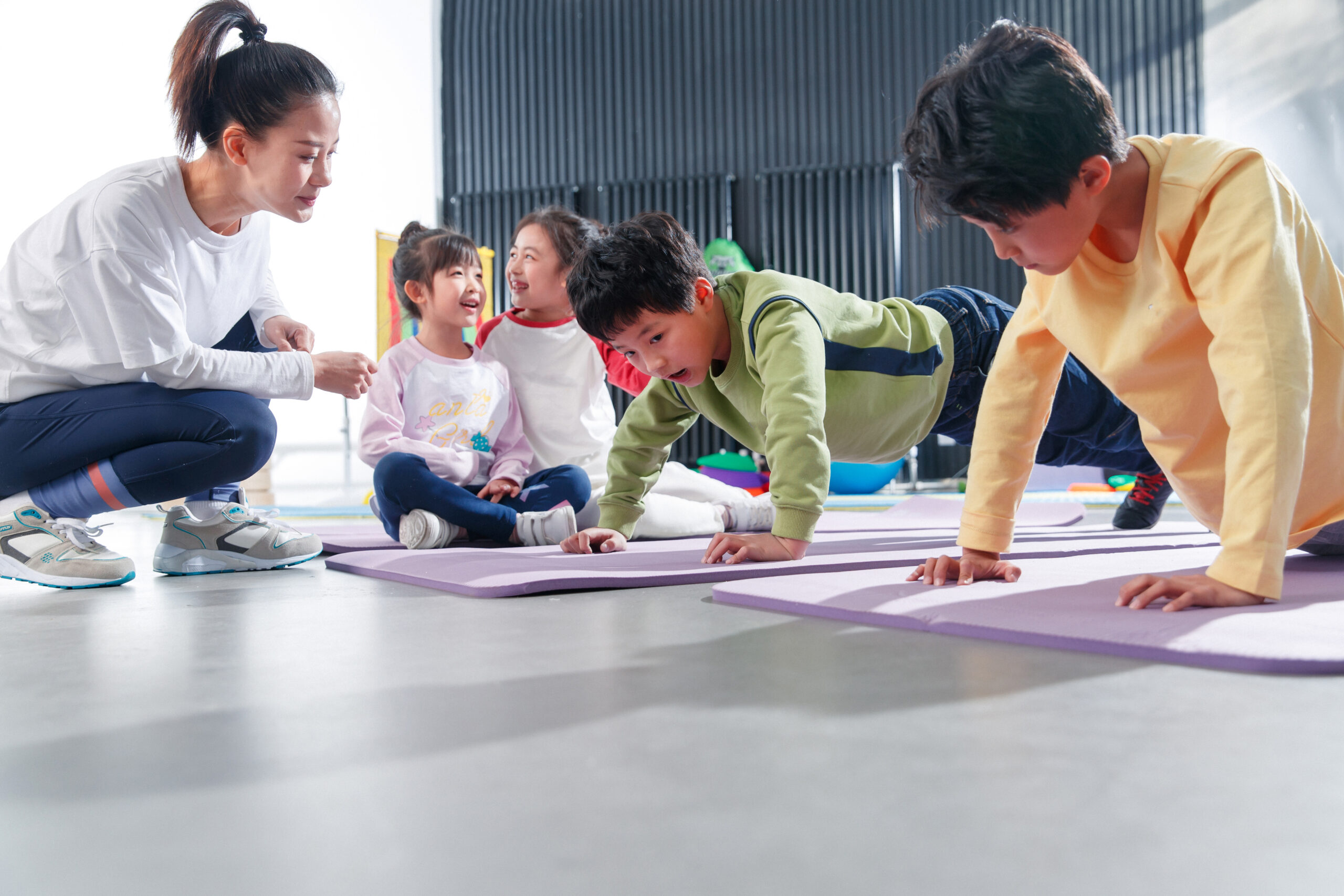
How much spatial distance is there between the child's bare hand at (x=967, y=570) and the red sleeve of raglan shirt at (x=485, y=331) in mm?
1279

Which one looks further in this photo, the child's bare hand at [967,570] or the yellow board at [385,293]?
the yellow board at [385,293]

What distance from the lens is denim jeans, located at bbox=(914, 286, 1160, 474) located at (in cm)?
145

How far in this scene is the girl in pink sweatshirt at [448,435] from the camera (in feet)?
5.52

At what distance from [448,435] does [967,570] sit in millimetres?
1201

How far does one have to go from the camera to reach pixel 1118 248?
927mm

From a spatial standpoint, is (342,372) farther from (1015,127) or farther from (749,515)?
(1015,127)

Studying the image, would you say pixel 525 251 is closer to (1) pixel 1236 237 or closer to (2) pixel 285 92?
(2) pixel 285 92

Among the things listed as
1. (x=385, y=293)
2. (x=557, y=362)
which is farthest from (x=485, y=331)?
(x=385, y=293)

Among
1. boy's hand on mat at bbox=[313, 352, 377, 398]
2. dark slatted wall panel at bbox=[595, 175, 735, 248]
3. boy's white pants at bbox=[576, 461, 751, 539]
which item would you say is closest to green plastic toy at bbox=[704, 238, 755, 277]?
dark slatted wall panel at bbox=[595, 175, 735, 248]

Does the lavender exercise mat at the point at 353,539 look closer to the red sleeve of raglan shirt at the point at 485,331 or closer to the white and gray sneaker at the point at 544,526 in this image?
the white and gray sneaker at the point at 544,526

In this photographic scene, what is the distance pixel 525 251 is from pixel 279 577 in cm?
93

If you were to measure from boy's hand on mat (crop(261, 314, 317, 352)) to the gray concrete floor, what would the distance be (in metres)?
0.81

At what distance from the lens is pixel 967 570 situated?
1029 millimetres

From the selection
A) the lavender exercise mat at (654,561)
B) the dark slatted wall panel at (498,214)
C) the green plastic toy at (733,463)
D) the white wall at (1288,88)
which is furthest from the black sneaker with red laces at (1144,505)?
the dark slatted wall panel at (498,214)
